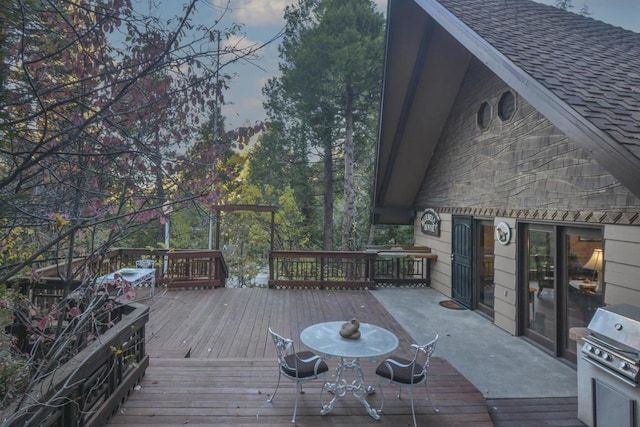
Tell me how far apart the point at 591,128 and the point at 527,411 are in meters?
2.67

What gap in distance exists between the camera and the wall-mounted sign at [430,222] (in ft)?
26.8

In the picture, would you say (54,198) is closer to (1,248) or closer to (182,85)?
(1,248)

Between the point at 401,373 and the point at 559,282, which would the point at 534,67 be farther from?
the point at 401,373

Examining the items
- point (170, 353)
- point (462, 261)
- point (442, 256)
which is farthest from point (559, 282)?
point (170, 353)

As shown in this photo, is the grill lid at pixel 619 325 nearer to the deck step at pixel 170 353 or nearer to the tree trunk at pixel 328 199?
the deck step at pixel 170 353

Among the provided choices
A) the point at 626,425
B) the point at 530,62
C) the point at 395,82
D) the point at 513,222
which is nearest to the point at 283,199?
the point at 395,82

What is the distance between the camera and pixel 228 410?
10.0 ft

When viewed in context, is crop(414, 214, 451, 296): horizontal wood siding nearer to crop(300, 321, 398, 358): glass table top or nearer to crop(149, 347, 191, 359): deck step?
crop(300, 321, 398, 358): glass table top

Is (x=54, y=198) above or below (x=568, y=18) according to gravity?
below

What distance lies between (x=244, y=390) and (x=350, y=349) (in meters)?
1.15

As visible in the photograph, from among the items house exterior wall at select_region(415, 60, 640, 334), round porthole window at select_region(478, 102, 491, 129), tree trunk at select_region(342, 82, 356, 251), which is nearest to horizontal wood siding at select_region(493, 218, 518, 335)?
house exterior wall at select_region(415, 60, 640, 334)

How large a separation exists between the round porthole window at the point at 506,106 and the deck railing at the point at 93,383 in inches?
234

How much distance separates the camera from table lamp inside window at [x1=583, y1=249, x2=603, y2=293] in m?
3.95

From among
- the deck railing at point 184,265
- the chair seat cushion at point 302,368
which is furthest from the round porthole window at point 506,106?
the deck railing at point 184,265
